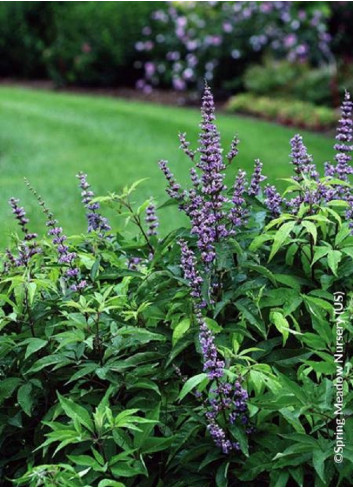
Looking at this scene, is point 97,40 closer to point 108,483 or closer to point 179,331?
point 179,331

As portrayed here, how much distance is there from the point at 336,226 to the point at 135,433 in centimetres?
108

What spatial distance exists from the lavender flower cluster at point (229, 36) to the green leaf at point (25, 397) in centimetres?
1199

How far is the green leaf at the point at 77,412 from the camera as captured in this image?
2475mm

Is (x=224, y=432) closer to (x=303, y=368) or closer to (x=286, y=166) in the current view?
(x=303, y=368)

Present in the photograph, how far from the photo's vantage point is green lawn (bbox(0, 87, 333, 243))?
8.75 metres

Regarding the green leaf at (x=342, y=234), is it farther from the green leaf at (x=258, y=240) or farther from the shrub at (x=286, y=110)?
the shrub at (x=286, y=110)

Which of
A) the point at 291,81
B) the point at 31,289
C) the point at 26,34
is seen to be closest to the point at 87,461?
the point at 31,289

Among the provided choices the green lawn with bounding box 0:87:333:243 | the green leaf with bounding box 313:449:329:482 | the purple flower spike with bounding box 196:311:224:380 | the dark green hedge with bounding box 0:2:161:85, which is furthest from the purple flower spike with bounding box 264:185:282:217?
the dark green hedge with bounding box 0:2:161:85

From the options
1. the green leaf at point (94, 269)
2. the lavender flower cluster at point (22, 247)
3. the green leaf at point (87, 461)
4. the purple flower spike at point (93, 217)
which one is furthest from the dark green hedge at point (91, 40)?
the green leaf at point (87, 461)

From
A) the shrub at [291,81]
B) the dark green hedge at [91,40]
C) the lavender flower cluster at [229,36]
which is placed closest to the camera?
the shrub at [291,81]

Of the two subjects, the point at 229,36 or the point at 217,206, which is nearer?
the point at 217,206

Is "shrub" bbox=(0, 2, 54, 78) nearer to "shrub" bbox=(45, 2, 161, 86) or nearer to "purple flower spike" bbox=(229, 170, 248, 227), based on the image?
"shrub" bbox=(45, 2, 161, 86)

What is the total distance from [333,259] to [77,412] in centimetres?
95

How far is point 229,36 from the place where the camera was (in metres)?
14.6
